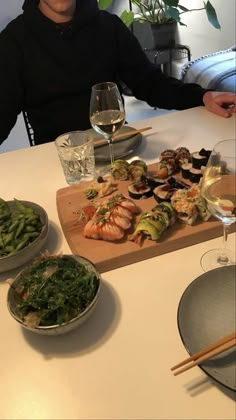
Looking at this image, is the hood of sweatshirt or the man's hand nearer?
the man's hand

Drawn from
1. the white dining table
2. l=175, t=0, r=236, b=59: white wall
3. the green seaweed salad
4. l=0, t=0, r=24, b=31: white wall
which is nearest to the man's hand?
the white dining table

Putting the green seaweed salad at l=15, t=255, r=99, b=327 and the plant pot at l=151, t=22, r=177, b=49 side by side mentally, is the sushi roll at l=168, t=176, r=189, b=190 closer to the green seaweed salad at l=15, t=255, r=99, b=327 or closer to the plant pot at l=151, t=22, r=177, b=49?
the green seaweed salad at l=15, t=255, r=99, b=327

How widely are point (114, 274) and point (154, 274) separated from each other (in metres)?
0.08

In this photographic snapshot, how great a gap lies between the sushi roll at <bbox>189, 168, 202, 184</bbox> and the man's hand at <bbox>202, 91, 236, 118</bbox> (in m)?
0.49

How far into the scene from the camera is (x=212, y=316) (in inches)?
26.3

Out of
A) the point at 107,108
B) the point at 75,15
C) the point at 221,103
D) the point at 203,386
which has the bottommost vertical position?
the point at 203,386

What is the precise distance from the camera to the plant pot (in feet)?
12.4

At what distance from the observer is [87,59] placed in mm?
1733

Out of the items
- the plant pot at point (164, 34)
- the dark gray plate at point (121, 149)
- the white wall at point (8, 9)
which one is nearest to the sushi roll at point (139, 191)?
the dark gray plate at point (121, 149)

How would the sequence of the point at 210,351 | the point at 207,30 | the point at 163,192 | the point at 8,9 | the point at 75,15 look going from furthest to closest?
1. the point at 207,30
2. the point at 8,9
3. the point at 75,15
4. the point at 163,192
5. the point at 210,351

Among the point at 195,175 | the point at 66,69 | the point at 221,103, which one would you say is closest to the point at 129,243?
the point at 195,175

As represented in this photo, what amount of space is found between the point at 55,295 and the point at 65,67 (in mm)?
1282

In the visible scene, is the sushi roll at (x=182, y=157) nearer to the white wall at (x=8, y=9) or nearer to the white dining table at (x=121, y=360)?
the white dining table at (x=121, y=360)

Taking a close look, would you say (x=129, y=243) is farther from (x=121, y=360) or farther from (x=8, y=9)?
(x=8, y=9)
